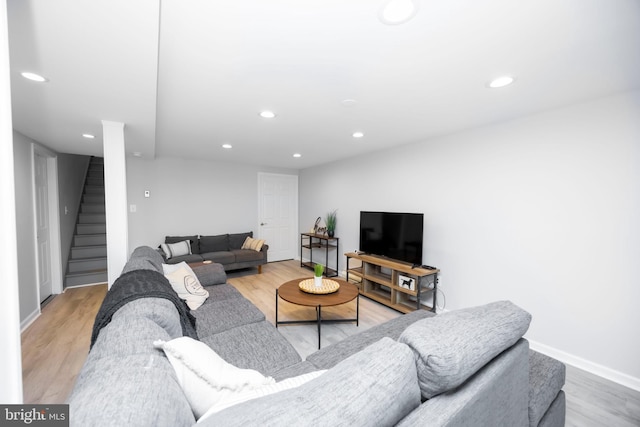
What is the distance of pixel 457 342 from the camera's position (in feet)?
Result: 2.78

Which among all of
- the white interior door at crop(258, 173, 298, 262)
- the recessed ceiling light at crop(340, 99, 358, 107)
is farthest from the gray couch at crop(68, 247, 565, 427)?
the white interior door at crop(258, 173, 298, 262)

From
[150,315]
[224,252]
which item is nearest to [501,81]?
[150,315]

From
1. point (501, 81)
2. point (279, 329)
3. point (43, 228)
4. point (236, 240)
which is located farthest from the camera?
point (236, 240)

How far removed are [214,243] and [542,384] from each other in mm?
4716

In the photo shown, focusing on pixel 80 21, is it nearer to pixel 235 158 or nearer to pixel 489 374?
pixel 489 374

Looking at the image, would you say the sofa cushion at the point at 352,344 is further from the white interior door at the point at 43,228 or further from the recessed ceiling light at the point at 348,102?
the white interior door at the point at 43,228

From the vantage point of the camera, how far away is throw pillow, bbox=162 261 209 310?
226 centimetres

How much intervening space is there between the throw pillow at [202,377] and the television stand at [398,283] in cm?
245

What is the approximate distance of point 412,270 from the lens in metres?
2.95

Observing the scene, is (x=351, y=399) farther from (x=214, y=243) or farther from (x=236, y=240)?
(x=236, y=240)

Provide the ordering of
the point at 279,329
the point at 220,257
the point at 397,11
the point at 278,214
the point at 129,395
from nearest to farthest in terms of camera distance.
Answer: the point at 129,395 → the point at 397,11 → the point at 279,329 → the point at 220,257 → the point at 278,214

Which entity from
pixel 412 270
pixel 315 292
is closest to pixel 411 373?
pixel 315 292

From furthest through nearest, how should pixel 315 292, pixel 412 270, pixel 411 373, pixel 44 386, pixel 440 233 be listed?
pixel 440 233 < pixel 412 270 < pixel 315 292 < pixel 44 386 < pixel 411 373

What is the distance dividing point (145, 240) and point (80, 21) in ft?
13.8
